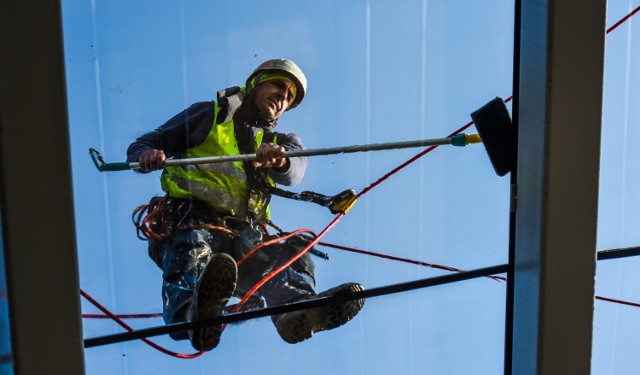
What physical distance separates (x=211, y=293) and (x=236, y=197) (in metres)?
0.45

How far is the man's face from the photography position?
2.33 meters

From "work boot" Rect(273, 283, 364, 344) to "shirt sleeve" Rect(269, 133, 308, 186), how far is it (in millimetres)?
398

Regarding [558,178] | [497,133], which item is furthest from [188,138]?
[558,178]

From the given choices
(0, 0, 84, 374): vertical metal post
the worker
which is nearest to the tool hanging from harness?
the worker

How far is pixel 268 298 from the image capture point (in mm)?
2334

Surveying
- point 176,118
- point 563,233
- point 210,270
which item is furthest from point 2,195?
point 563,233

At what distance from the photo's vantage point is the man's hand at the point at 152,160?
6.69 ft

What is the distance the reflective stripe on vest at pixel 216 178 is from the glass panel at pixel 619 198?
150cm

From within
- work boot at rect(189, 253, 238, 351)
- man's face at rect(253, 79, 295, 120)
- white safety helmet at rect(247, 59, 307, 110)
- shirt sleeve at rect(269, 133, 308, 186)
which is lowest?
work boot at rect(189, 253, 238, 351)

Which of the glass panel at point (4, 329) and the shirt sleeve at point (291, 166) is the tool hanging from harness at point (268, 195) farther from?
the glass panel at point (4, 329)

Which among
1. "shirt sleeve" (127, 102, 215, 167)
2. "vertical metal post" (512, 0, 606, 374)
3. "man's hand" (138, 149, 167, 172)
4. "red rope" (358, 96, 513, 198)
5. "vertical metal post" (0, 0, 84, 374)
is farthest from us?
"red rope" (358, 96, 513, 198)

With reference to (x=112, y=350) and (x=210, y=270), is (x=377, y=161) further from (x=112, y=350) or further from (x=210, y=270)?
(x=112, y=350)

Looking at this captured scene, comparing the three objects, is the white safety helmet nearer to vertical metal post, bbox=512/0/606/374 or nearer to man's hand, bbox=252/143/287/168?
man's hand, bbox=252/143/287/168

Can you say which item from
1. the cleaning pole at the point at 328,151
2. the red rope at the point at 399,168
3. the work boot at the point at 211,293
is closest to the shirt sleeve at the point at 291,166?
the cleaning pole at the point at 328,151
